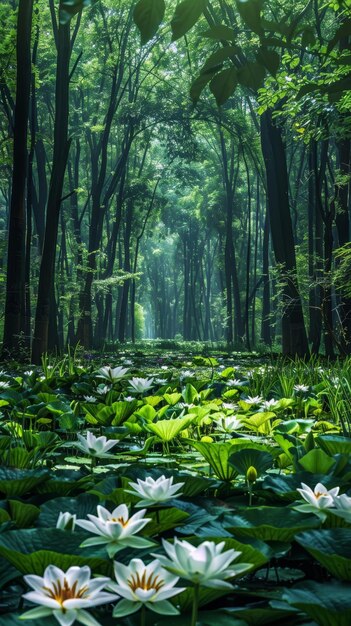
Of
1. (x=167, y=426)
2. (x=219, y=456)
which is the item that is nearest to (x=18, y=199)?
(x=167, y=426)

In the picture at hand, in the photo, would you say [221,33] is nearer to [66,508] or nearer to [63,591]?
[66,508]

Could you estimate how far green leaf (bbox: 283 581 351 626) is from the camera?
744mm

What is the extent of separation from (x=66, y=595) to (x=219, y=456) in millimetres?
878

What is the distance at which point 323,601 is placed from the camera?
0.82m

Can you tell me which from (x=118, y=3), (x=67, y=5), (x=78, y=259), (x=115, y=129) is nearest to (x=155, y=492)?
(x=67, y=5)

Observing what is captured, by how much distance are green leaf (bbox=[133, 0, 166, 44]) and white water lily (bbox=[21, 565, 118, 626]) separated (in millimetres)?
979

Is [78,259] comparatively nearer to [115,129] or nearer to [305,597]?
[115,129]

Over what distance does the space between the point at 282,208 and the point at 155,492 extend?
378 inches

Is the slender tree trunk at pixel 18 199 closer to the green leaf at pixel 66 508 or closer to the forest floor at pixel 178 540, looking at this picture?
the forest floor at pixel 178 540

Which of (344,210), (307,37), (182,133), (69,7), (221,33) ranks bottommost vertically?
(69,7)

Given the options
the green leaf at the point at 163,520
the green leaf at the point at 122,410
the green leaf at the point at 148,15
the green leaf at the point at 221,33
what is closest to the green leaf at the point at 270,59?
the green leaf at the point at 221,33

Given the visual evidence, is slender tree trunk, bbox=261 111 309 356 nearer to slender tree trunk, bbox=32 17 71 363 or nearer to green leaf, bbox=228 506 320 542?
slender tree trunk, bbox=32 17 71 363

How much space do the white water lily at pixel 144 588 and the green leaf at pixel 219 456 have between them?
763 mm

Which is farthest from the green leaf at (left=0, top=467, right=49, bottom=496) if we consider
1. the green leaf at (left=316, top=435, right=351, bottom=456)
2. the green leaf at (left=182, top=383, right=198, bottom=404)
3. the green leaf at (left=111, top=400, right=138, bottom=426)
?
the green leaf at (left=182, top=383, right=198, bottom=404)
